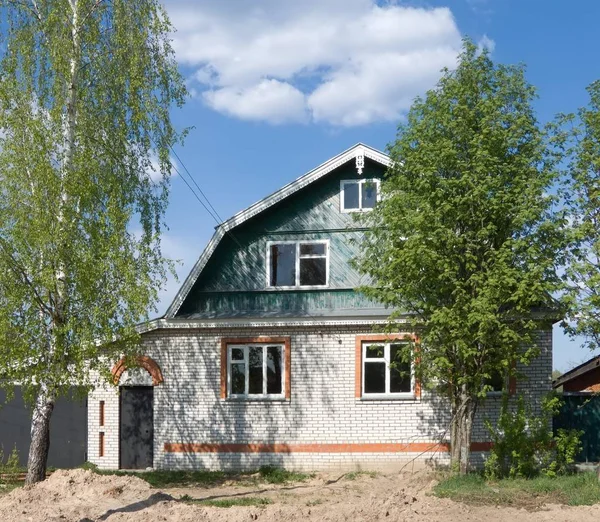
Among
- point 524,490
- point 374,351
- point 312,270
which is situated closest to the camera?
point 524,490

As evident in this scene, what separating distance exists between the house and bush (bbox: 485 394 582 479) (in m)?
1.94

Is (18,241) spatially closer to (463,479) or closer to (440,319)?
(440,319)

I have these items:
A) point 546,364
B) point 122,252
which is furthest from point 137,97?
point 546,364

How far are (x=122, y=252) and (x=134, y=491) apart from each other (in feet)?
14.5

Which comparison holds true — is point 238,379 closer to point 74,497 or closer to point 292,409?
point 292,409

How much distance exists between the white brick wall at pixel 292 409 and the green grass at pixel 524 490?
284 cm

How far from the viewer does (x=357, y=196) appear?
20047 mm

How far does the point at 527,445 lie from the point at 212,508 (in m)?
6.72

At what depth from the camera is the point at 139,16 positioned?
1808cm

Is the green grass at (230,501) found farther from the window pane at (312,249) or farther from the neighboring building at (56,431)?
the neighboring building at (56,431)

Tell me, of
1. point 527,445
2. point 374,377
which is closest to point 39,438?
point 374,377

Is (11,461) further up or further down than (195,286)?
further down

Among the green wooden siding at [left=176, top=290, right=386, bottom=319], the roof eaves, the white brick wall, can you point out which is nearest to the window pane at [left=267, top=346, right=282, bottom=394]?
the white brick wall

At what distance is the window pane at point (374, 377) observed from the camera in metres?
19.2
